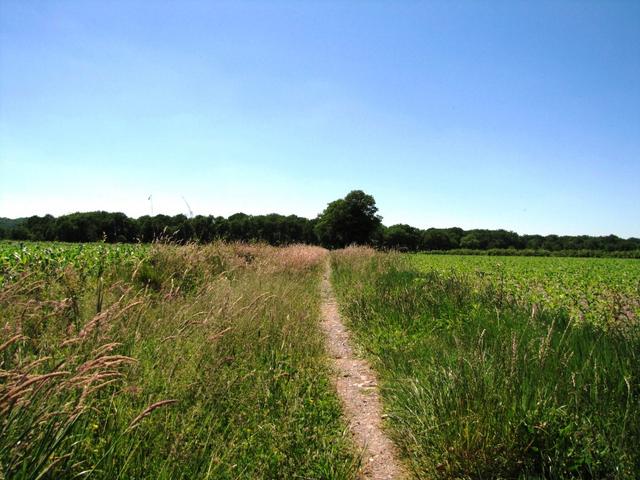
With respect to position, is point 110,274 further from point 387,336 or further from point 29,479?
point 29,479

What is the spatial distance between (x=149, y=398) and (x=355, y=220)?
60.4 metres

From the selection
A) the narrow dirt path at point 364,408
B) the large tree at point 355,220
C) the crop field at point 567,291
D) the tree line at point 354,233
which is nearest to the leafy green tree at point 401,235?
the tree line at point 354,233

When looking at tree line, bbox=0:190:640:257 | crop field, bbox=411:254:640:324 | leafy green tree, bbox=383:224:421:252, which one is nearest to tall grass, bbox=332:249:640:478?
crop field, bbox=411:254:640:324

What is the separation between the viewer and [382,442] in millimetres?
3369

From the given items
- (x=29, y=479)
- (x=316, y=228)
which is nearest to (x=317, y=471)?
(x=29, y=479)

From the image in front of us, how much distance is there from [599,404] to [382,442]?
186 cm

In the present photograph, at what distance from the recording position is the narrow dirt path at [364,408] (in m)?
3.02

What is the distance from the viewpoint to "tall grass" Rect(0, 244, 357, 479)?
1667 millimetres

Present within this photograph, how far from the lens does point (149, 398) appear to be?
2666mm

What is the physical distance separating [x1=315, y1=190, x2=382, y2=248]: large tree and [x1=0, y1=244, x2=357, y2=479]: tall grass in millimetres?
57693

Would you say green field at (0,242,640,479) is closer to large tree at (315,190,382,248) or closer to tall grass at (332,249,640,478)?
tall grass at (332,249,640,478)

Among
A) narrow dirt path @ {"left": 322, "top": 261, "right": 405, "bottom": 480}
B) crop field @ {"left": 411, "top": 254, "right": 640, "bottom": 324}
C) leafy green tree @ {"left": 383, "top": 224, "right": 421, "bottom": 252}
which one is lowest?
narrow dirt path @ {"left": 322, "top": 261, "right": 405, "bottom": 480}

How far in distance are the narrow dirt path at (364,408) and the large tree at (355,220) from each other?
183 ft

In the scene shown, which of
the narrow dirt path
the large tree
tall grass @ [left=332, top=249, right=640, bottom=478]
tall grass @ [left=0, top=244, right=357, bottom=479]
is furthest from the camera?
the large tree
